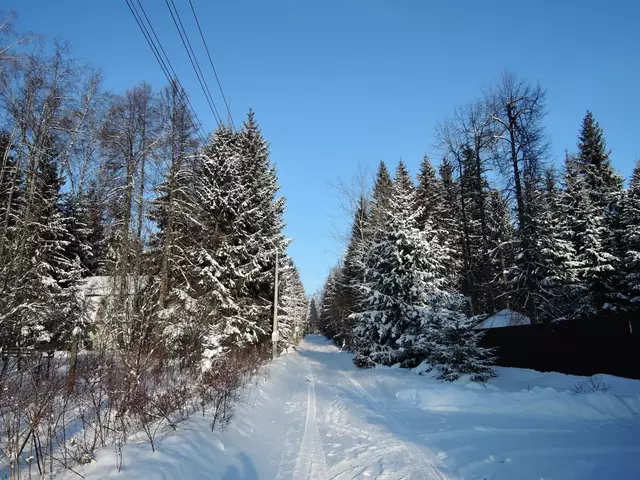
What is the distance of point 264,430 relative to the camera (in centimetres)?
744

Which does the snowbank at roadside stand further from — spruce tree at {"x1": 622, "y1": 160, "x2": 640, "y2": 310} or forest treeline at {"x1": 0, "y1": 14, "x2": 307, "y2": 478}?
spruce tree at {"x1": 622, "y1": 160, "x2": 640, "y2": 310}

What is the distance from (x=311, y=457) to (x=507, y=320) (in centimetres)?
1850

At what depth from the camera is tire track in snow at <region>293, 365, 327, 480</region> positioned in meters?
5.08

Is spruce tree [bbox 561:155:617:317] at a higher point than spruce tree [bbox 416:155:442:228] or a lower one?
lower

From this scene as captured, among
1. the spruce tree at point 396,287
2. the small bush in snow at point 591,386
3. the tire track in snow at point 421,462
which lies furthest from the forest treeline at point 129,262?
the small bush in snow at point 591,386

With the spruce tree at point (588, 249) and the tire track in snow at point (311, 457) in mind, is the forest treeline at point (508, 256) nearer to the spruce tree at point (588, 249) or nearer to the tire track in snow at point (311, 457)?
the spruce tree at point (588, 249)

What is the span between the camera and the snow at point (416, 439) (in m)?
4.83

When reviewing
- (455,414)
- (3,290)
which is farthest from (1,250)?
(455,414)

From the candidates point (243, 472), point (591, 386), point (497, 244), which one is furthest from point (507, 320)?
point (243, 472)

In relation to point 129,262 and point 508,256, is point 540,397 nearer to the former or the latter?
point 129,262

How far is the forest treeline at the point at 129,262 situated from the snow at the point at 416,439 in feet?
2.76

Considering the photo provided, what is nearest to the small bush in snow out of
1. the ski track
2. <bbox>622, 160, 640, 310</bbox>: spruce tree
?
the ski track

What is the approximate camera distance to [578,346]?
11594 mm

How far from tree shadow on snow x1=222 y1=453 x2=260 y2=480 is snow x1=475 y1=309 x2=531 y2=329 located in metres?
16.2
